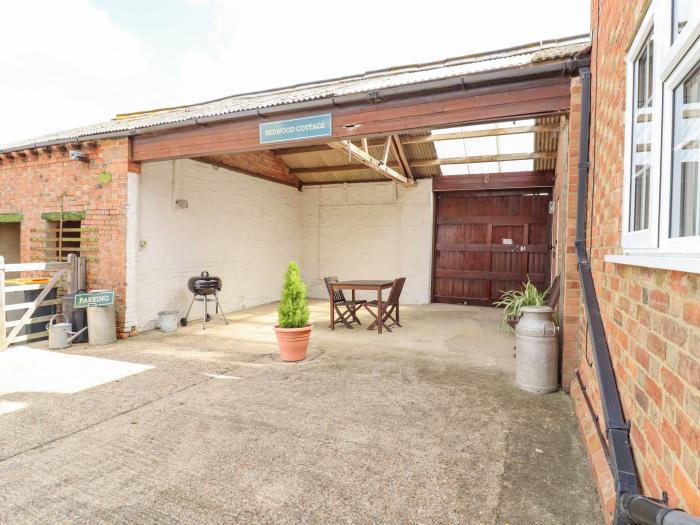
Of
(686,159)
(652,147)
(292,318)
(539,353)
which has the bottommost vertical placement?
(539,353)

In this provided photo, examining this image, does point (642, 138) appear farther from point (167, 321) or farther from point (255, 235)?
point (255, 235)

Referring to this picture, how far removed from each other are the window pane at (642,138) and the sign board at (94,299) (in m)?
6.24

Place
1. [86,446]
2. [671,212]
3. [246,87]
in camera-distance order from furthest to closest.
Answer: [246,87] → [86,446] → [671,212]

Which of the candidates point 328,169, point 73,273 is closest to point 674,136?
point 73,273

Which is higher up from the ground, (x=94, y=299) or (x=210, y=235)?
(x=210, y=235)

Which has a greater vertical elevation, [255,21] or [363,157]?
[255,21]

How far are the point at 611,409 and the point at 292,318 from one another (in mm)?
3456

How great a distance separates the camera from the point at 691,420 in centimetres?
112

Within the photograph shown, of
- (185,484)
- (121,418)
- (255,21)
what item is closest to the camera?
(185,484)

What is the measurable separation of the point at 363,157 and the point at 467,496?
5838 mm

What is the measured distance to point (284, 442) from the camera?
9.13 ft

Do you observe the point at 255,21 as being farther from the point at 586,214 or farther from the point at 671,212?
the point at 671,212

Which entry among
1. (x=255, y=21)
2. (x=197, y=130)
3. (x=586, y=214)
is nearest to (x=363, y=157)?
(x=197, y=130)

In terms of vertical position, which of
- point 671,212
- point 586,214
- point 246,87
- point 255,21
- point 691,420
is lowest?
point 691,420
